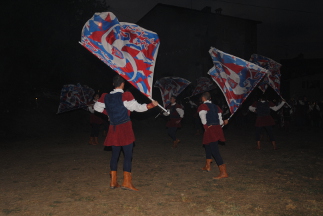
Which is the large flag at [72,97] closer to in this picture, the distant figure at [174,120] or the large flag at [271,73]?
the distant figure at [174,120]

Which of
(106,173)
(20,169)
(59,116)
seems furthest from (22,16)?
(106,173)

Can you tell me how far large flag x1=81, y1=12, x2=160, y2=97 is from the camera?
5402mm

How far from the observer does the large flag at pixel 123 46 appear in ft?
17.7

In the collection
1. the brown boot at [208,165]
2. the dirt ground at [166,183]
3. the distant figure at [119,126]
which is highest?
the distant figure at [119,126]

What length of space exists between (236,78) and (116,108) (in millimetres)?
3118

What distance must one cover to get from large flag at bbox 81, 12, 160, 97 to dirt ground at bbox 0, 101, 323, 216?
6.59 ft

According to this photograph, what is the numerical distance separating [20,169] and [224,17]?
30251 mm

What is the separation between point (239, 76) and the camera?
725 cm

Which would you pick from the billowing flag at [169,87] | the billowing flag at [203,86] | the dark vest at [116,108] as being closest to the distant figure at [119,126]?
the dark vest at [116,108]

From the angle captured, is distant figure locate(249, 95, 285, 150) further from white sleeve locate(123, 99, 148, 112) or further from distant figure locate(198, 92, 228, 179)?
white sleeve locate(123, 99, 148, 112)

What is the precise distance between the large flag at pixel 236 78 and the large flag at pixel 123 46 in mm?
1963

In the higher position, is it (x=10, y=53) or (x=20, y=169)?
(x=10, y=53)

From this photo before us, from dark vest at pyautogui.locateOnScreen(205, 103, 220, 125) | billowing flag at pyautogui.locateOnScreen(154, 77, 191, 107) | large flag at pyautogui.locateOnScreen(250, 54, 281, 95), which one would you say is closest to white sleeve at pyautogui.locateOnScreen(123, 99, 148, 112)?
dark vest at pyautogui.locateOnScreen(205, 103, 220, 125)

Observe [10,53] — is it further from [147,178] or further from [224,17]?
[224,17]
